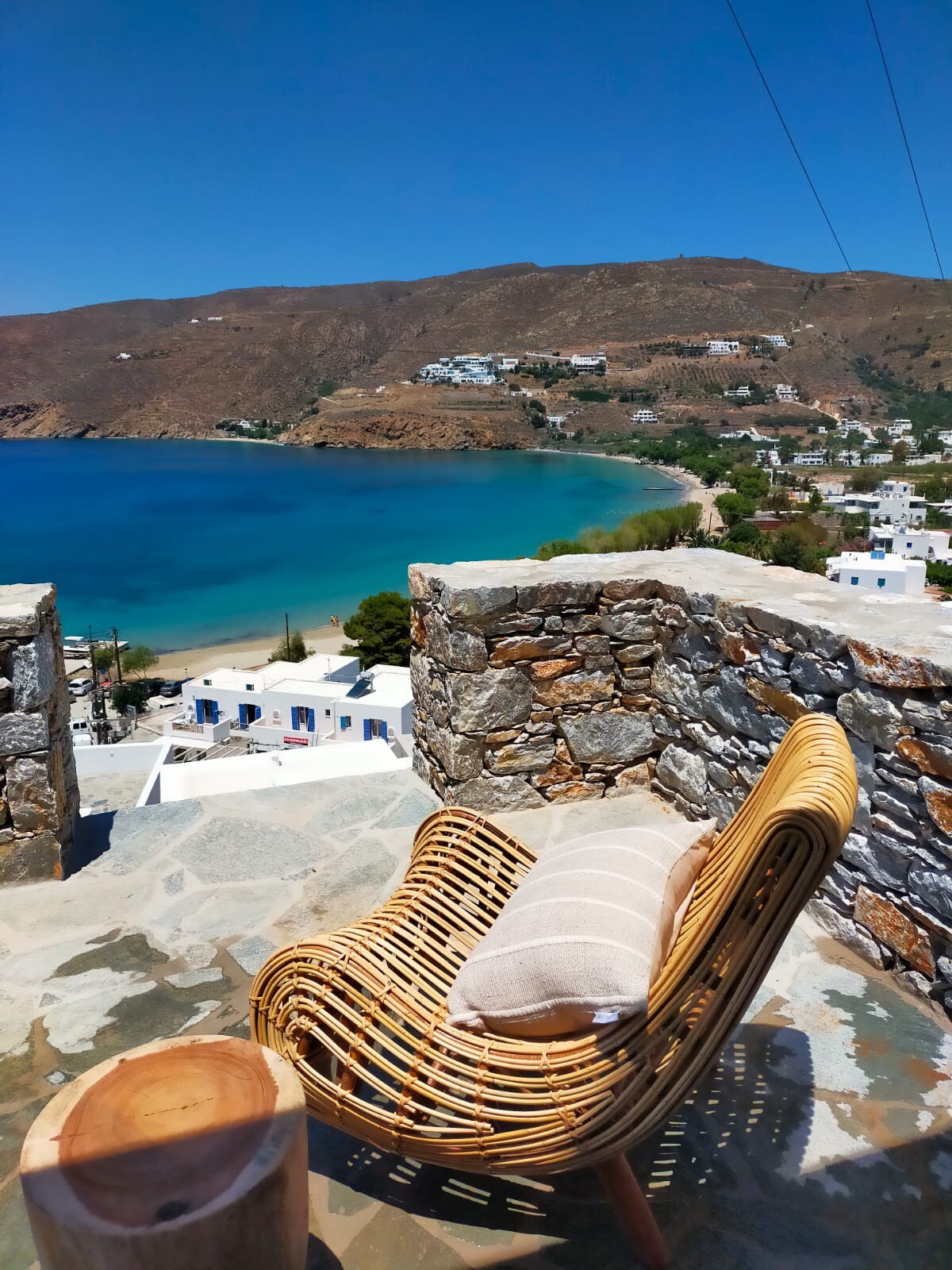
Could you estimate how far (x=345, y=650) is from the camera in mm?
26594

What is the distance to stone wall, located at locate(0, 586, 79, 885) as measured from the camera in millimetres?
3094

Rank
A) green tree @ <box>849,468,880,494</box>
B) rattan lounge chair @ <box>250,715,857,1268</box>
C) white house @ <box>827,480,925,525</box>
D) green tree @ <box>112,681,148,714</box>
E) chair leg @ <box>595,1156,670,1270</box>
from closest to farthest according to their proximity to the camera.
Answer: rattan lounge chair @ <box>250,715,857,1268</box> → chair leg @ <box>595,1156,670,1270</box> → green tree @ <box>112,681,148,714</box> → white house @ <box>827,480,925,525</box> → green tree @ <box>849,468,880,494</box>

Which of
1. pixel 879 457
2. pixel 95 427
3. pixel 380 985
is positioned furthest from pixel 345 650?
pixel 95 427

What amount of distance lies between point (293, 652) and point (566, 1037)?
26915 millimetres

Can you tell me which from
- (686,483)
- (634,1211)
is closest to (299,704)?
(634,1211)

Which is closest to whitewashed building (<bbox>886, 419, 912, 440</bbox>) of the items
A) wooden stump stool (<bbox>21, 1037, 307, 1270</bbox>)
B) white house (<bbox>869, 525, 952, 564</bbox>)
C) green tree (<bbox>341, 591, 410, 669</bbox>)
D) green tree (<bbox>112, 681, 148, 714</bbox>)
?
white house (<bbox>869, 525, 952, 564</bbox>)

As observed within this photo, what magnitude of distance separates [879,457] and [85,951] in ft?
229

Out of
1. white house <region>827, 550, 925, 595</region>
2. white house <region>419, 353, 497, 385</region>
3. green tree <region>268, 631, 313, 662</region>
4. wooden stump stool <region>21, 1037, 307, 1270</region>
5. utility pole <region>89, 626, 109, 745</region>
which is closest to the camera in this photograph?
wooden stump stool <region>21, 1037, 307, 1270</region>

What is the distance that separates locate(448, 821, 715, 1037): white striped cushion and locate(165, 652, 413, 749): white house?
15023 mm

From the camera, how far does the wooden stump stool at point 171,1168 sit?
109 centimetres

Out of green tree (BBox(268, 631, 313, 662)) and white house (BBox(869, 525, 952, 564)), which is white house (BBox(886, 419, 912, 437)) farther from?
green tree (BBox(268, 631, 313, 662))

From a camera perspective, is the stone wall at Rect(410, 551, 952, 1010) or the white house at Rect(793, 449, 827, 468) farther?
the white house at Rect(793, 449, 827, 468)

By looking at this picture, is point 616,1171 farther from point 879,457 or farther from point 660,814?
point 879,457

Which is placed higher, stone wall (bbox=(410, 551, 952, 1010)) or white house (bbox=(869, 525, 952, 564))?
stone wall (bbox=(410, 551, 952, 1010))
